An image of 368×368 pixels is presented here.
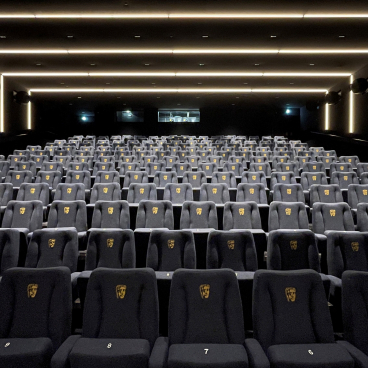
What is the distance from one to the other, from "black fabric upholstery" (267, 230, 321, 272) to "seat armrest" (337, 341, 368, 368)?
731 millimetres

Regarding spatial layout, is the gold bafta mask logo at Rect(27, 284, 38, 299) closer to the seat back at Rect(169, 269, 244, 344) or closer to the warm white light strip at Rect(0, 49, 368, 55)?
the seat back at Rect(169, 269, 244, 344)

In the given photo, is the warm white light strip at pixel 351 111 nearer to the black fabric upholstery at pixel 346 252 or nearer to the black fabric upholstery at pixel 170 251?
the black fabric upholstery at pixel 346 252

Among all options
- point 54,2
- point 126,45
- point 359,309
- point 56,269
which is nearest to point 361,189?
point 359,309

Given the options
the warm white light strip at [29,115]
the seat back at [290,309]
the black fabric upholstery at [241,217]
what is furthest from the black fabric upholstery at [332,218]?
the warm white light strip at [29,115]

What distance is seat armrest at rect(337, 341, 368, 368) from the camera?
1314mm

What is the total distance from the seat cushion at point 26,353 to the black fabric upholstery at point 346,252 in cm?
149

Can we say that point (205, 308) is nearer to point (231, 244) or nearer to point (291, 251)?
point (231, 244)

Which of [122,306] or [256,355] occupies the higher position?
[122,306]

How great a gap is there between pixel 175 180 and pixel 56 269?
2.72 meters

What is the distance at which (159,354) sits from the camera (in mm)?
1379

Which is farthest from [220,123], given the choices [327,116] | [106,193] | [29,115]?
[106,193]

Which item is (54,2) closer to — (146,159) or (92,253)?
(146,159)

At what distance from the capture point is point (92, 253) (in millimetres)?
2268

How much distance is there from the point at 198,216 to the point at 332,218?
982 mm
